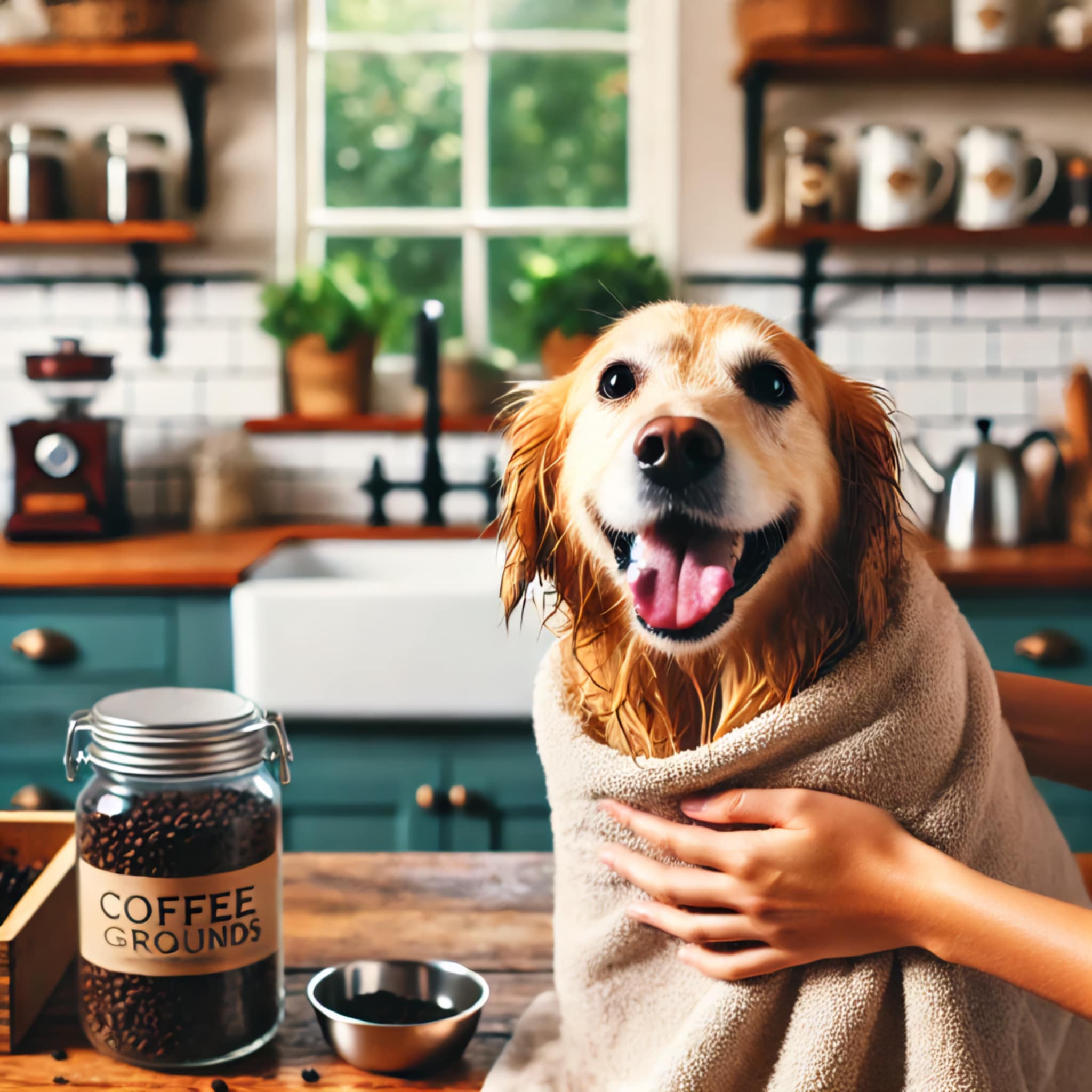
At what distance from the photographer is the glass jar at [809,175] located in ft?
7.84

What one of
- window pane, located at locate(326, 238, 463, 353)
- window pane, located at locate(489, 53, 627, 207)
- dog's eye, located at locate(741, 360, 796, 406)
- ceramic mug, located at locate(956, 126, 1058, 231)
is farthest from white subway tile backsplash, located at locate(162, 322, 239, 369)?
dog's eye, located at locate(741, 360, 796, 406)

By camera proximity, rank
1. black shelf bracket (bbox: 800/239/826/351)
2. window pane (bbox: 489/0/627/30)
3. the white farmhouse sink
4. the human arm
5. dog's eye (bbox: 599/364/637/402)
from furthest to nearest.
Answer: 1. window pane (bbox: 489/0/627/30)
2. black shelf bracket (bbox: 800/239/826/351)
3. the white farmhouse sink
4. dog's eye (bbox: 599/364/637/402)
5. the human arm

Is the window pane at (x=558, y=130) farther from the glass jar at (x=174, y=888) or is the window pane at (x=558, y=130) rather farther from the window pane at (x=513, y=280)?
the glass jar at (x=174, y=888)

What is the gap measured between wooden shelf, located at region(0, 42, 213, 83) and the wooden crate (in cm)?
189

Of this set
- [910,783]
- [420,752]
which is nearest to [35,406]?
[420,752]

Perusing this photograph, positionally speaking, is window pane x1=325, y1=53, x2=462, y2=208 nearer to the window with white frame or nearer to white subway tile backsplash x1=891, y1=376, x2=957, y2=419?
the window with white frame

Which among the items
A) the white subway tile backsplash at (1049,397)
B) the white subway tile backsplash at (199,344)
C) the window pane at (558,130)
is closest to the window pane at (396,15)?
the window pane at (558,130)

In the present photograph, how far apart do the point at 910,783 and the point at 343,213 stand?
2.37m

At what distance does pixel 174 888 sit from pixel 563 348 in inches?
80.1

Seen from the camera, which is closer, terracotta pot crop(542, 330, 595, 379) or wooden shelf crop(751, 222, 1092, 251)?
wooden shelf crop(751, 222, 1092, 251)

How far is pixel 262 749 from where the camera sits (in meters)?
0.72

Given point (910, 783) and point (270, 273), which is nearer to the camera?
point (910, 783)

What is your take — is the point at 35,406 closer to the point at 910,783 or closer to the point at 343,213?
the point at 343,213

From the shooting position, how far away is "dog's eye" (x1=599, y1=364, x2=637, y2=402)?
0.85 metres
